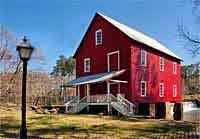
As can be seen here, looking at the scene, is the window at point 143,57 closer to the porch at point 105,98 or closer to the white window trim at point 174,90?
the porch at point 105,98

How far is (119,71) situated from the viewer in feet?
95.3

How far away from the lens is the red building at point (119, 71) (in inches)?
1112

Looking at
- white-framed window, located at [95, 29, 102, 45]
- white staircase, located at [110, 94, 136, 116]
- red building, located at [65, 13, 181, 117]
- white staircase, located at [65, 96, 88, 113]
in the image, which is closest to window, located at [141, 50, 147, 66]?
red building, located at [65, 13, 181, 117]

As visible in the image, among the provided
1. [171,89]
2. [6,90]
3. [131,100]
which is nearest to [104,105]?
[131,100]

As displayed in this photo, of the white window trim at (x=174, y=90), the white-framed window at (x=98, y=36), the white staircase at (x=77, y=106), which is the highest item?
the white-framed window at (x=98, y=36)

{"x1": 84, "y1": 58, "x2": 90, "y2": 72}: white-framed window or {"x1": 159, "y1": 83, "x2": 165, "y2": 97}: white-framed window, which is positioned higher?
{"x1": 84, "y1": 58, "x2": 90, "y2": 72}: white-framed window

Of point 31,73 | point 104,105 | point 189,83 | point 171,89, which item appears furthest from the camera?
point 189,83

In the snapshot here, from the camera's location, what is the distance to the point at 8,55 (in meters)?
38.3

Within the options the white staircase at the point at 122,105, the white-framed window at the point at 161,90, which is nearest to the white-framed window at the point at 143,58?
the white-framed window at the point at 161,90

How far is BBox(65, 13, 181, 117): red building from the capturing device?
1112 inches

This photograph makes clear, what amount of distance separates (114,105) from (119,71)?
11.2 ft

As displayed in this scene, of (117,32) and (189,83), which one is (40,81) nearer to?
(117,32)

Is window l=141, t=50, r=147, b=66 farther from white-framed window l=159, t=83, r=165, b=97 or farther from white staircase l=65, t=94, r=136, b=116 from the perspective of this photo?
white staircase l=65, t=94, r=136, b=116

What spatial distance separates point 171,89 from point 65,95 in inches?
485
